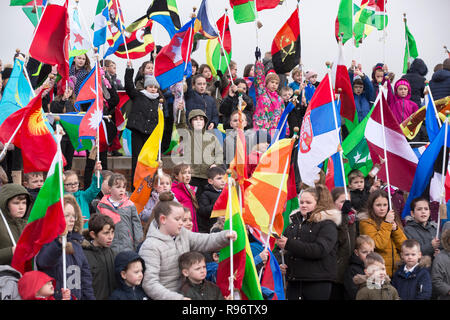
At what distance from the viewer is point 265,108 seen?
13.1 m

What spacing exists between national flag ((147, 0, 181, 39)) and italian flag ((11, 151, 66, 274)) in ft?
20.2

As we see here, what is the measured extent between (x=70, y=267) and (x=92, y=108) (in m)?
4.26

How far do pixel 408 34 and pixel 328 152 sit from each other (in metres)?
7.85

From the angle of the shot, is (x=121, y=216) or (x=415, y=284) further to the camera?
(x=121, y=216)

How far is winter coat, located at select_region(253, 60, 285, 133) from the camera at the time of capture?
42.7ft

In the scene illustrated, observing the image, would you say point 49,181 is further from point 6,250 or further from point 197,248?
point 197,248

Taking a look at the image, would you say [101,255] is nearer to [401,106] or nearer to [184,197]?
[184,197]

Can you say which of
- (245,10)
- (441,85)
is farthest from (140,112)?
(441,85)

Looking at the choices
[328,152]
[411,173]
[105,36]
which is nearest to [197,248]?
[328,152]

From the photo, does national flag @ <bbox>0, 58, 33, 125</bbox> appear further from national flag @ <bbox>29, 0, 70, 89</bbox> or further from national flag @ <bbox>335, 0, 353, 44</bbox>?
national flag @ <bbox>335, 0, 353, 44</bbox>

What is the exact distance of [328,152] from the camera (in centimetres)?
932

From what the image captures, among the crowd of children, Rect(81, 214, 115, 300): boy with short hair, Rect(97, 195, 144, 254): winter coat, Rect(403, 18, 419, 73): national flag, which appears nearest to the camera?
the crowd of children

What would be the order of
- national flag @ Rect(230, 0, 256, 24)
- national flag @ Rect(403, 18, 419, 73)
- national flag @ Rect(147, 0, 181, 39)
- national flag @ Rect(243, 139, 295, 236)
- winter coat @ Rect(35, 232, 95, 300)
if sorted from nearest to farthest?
winter coat @ Rect(35, 232, 95, 300)
national flag @ Rect(243, 139, 295, 236)
national flag @ Rect(147, 0, 181, 39)
national flag @ Rect(230, 0, 256, 24)
national flag @ Rect(403, 18, 419, 73)

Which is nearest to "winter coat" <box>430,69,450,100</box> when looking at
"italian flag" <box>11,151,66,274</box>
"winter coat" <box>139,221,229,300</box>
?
"winter coat" <box>139,221,229,300</box>
